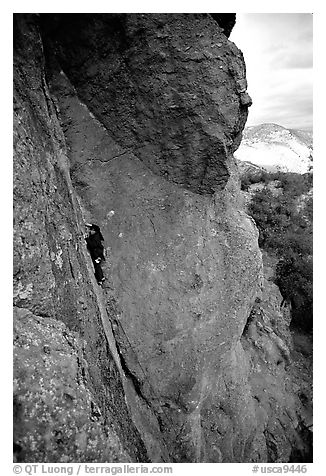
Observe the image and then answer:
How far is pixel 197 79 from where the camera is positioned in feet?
17.4

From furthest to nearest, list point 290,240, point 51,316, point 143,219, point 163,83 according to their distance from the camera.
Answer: point 290,240 → point 143,219 → point 163,83 → point 51,316

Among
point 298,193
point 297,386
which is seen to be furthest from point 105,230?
point 298,193

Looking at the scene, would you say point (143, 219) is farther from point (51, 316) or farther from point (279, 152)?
point (279, 152)

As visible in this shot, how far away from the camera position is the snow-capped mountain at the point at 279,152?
28438 millimetres

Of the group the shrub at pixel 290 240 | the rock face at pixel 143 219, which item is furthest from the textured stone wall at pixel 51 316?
the shrub at pixel 290 240

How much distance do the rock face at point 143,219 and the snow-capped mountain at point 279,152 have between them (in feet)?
77.8

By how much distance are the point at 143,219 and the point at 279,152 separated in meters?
28.7

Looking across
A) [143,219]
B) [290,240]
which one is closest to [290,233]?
[290,240]

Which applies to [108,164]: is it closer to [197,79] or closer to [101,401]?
[197,79]

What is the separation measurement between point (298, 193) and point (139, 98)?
630 inches

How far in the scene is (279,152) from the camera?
31.3m

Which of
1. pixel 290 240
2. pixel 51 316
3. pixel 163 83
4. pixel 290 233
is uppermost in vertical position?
pixel 163 83

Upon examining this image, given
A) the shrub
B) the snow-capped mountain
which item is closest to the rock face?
the shrub

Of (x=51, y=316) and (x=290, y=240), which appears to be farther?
(x=290, y=240)
